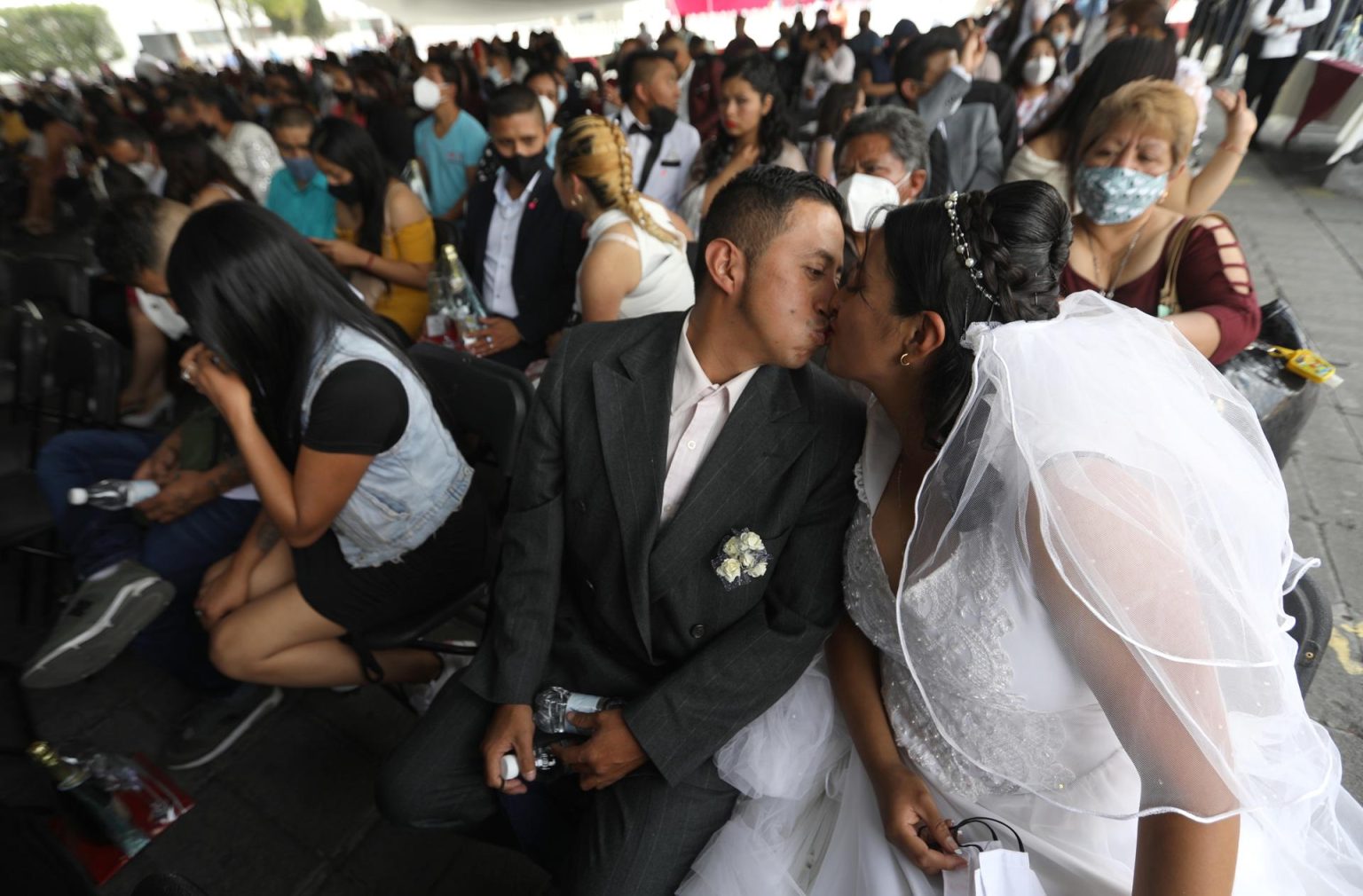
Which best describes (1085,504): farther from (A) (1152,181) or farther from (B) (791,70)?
(B) (791,70)

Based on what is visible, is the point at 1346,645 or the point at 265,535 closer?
the point at 265,535

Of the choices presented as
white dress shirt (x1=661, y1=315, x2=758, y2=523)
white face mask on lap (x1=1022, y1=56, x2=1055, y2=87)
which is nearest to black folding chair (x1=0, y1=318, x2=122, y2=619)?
white dress shirt (x1=661, y1=315, x2=758, y2=523)

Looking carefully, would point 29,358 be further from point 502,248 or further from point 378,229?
point 502,248

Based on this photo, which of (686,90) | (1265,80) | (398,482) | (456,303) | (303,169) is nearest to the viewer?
(398,482)

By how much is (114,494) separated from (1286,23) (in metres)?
9.97

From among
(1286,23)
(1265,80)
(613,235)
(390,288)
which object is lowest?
(1265,80)

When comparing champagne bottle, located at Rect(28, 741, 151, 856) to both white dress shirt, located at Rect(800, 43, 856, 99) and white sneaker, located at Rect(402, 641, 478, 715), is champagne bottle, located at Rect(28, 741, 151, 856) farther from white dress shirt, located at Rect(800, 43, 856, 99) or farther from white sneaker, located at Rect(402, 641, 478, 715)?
white dress shirt, located at Rect(800, 43, 856, 99)

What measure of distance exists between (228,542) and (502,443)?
3.60ft

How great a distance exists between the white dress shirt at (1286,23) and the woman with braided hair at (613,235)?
25.9ft

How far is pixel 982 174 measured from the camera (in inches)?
147

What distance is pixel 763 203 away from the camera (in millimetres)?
1462

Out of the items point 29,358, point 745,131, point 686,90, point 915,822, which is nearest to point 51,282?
point 29,358

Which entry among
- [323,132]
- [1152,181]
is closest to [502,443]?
[1152,181]

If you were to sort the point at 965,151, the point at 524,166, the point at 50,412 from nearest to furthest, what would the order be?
the point at 50,412 → the point at 524,166 → the point at 965,151
